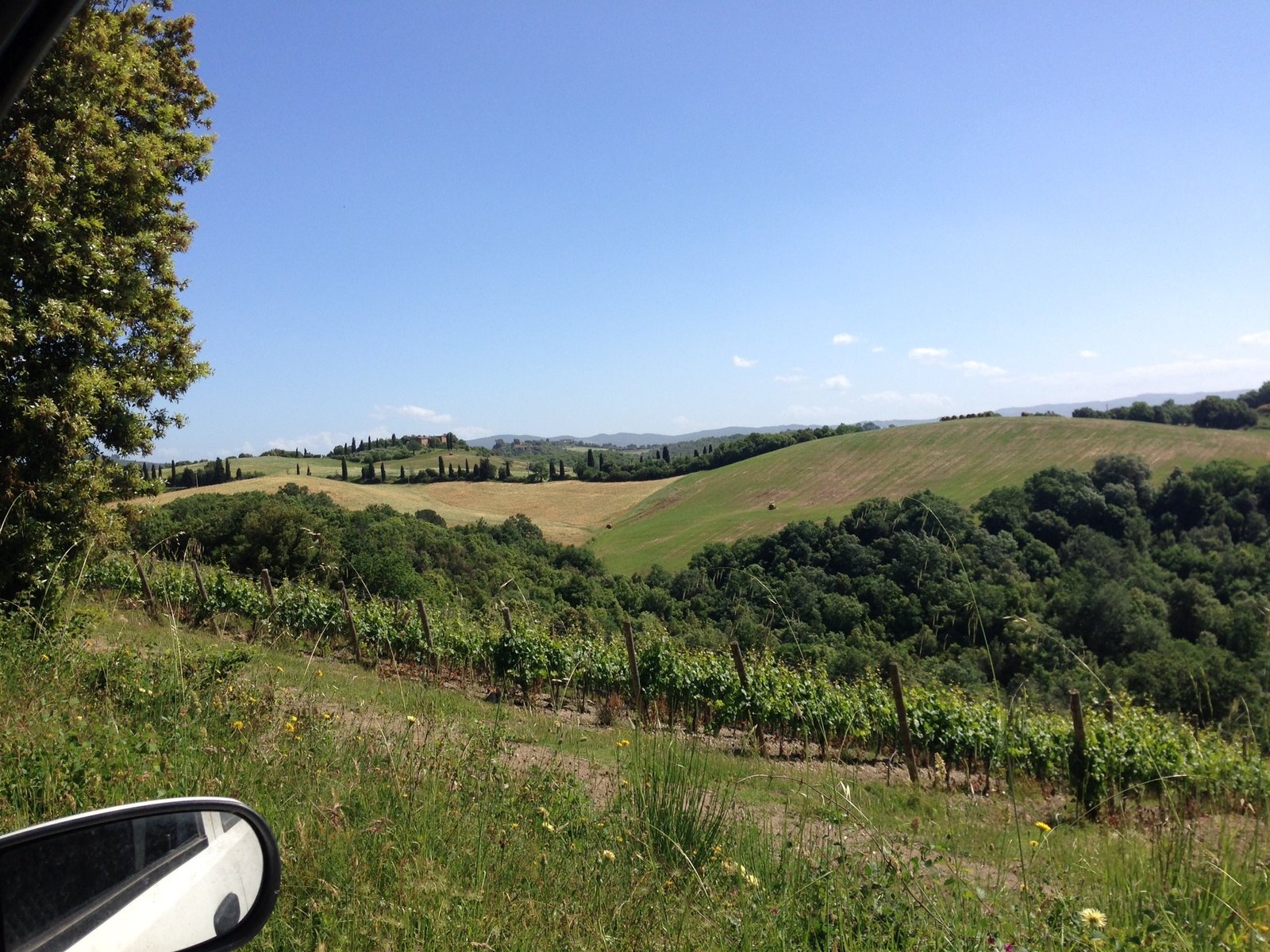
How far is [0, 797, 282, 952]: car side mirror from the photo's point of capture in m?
1.21

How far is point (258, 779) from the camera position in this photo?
3.38 metres

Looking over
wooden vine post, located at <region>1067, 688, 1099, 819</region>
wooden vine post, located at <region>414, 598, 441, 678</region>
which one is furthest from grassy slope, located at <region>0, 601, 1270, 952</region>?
wooden vine post, located at <region>1067, 688, 1099, 819</region>

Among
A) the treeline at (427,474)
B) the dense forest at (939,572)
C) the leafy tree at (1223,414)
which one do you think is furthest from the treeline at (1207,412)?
the treeline at (427,474)

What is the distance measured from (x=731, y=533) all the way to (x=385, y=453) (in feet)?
241

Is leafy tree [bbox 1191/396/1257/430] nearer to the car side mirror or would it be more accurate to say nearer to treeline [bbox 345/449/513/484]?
treeline [bbox 345/449/513/484]

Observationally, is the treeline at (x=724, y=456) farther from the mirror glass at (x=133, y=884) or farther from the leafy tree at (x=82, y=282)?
the mirror glass at (x=133, y=884)

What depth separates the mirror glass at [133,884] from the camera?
1215 millimetres

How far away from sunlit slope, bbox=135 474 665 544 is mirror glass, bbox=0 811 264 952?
49.7 m

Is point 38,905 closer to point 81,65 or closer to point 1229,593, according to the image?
point 81,65

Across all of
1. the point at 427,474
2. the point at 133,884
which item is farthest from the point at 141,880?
the point at 427,474

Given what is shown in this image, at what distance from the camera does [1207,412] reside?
66.6 meters

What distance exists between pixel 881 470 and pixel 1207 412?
2867 centimetres

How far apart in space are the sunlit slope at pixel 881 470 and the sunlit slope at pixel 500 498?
10.6ft

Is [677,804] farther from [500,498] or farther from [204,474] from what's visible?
[204,474]
